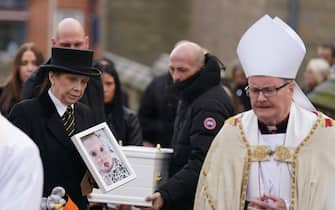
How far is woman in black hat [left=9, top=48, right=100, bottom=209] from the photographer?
7082 mm

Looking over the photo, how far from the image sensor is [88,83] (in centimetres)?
837

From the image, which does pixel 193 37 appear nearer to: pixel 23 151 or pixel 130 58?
pixel 130 58

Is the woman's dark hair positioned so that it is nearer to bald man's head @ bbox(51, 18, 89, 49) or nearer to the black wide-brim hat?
bald man's head @ bbox(51, 18, 89, 49)

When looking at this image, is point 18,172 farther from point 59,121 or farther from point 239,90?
point 239,90

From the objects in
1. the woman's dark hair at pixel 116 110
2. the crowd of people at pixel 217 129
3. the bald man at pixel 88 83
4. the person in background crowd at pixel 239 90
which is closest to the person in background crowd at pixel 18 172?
the crowd of people at pixel 217 129

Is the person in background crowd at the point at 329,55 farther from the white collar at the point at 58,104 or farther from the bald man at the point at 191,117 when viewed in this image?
the white collar at the point at 58,104

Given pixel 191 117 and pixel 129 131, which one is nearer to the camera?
pixel 191 117

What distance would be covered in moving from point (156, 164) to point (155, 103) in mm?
4081

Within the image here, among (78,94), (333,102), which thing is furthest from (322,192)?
(333,102)

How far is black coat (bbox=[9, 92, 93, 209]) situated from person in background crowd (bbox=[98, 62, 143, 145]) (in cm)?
198

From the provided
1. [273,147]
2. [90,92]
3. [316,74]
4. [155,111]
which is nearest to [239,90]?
[155,111]

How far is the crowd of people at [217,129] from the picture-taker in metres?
6.61

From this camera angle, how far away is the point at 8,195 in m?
4.99

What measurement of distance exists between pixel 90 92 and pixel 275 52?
1.83m
